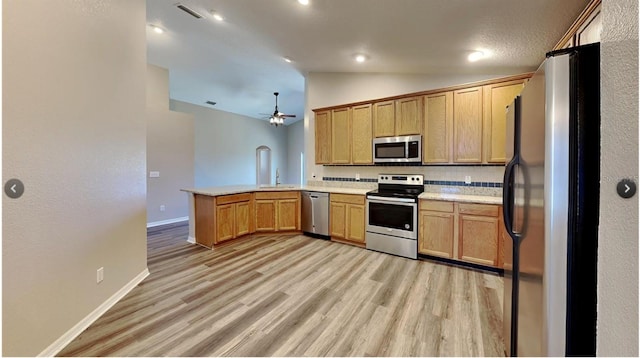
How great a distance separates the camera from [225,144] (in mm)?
8062

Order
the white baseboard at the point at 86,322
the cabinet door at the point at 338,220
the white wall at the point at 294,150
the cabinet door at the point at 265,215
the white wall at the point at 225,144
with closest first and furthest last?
the white baseboard at the point at 86,322, the cabinet door at the point at 338,220, the cabinet door at the point at 265,215, the white wall at the point at 225,144, the white wall at the point at 294,150

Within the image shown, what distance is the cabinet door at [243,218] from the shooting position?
4141 millimetres

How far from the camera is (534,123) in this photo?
3.32ft

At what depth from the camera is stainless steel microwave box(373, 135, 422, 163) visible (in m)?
3.74

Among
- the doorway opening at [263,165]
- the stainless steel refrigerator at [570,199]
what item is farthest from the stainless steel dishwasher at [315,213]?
the doorway opening at [263,165]

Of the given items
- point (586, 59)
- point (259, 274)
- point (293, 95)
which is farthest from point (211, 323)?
point (293, 95)

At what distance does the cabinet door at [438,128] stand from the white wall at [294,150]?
6845mm

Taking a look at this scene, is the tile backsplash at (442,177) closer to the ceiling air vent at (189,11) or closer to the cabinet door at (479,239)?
the cabinet door at (479,239)

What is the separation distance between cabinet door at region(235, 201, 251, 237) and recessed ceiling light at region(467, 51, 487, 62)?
13.4 ft

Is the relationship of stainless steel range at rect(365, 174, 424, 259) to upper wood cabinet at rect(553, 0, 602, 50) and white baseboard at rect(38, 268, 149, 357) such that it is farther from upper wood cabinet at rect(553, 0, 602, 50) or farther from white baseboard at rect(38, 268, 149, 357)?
white baseboard at rect(38, 268, 149, 357)

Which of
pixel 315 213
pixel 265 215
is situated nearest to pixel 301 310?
pixel 315 213

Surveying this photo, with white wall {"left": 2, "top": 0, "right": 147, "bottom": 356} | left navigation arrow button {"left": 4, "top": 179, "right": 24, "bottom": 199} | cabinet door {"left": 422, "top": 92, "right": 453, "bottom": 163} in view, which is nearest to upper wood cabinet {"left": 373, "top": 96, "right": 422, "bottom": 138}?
cabinet door {"left": 422, "top": 92, "right": 453, "bottom": 163}

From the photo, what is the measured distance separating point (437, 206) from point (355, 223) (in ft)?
4.14

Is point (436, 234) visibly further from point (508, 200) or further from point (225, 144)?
point (225, 144)
